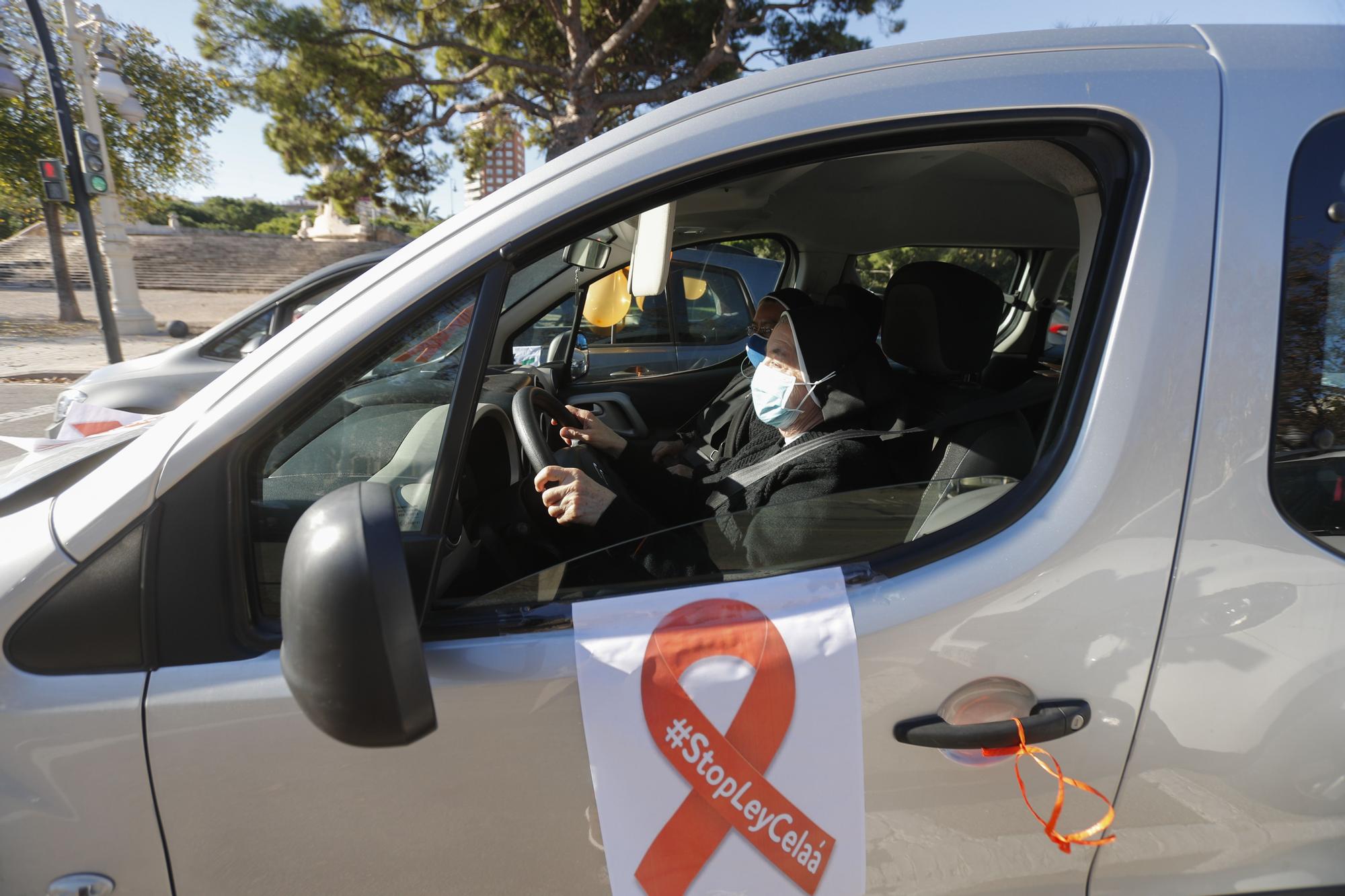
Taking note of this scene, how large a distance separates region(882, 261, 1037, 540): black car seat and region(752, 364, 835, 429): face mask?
0.31 meters

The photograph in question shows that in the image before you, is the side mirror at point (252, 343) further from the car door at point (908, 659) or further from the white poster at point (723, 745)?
the white poster at point (723, 745)

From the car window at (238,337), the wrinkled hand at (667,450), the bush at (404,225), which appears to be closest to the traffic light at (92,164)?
the car window at (238,337)

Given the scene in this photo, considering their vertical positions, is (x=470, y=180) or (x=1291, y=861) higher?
(x=470, y=180)

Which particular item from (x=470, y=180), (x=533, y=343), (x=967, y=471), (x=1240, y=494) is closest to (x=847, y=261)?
(x=533, y=343)

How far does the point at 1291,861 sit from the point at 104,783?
1778 mm

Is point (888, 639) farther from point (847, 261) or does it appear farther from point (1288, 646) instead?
point (847, 261)

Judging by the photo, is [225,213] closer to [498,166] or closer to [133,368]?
[498,166]

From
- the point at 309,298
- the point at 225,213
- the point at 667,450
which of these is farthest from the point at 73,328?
the point at 225,213

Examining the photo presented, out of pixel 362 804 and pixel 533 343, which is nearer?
pixel 362 804

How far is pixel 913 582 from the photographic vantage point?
3.78 ft

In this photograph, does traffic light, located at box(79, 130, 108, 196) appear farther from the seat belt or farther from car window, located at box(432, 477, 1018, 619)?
car window, located at box(432, 477, 1018, 619)

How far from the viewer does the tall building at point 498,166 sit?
22.5 m

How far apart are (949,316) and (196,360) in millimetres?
4414

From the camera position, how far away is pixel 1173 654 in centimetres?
112
